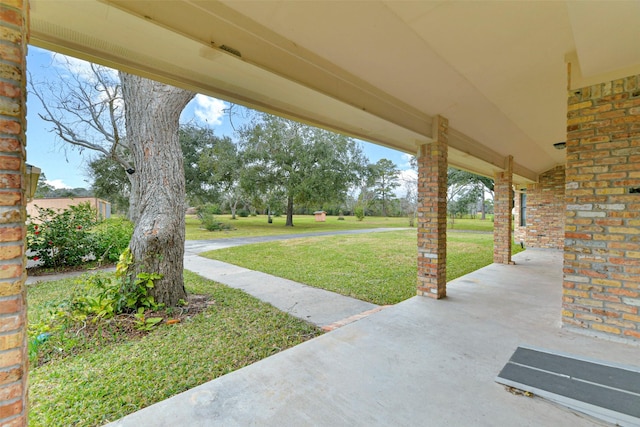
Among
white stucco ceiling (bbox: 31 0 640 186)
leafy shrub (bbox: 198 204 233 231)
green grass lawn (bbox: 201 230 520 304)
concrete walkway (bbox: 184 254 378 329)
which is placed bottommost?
concrete walkway (bbox: 184 254 378 329)

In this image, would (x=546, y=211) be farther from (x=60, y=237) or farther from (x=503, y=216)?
(x=60, y=237)

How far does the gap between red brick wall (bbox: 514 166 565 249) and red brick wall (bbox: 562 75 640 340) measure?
25.2 ft

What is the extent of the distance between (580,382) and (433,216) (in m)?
2.45

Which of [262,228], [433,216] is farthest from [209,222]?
[433,216]

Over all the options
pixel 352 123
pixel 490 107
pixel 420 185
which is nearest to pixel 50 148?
pixel 352 123

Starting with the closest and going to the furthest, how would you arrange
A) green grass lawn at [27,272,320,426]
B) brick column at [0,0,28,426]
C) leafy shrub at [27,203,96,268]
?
brick column at [0,0,28,426], green grass lawn at [27,272,320,426], leafy shrub at [27,203,96,268]

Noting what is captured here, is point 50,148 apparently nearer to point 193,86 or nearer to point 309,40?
point 193,86

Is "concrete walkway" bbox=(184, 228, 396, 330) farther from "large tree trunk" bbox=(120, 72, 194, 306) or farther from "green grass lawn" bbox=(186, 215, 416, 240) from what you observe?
"green grass lawn" bbox=(186, 215, 416, 240)

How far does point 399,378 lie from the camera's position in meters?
2.28

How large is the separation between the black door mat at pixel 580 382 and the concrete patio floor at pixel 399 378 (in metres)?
0.09

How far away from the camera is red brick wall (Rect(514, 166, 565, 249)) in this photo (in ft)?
30.3

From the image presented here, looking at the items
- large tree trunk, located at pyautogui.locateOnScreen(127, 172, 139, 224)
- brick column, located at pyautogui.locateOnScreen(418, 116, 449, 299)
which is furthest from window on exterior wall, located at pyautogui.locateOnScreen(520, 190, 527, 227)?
large tree trunk, located at pyautogui.locateOnScreen(127, 172, 139, 224)

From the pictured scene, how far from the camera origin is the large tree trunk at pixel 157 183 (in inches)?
152

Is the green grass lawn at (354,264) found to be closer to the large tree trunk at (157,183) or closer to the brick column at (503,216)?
the brick column at (503,216)
